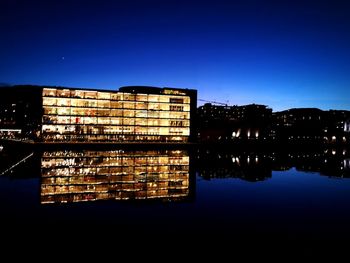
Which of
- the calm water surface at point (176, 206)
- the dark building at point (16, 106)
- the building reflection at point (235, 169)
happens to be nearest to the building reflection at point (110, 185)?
the calm water surface at point (176, 206)

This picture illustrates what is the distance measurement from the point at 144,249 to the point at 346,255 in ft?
21.0

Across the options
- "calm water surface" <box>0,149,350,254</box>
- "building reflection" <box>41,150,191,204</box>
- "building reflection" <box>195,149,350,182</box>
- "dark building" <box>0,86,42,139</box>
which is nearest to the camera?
Result: "calm water surface" <box>0,149,350,254</box>

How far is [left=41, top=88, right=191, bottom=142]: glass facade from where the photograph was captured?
291ft

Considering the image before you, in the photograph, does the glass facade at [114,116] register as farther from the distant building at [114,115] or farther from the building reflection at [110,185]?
the building reflection at [110,185]

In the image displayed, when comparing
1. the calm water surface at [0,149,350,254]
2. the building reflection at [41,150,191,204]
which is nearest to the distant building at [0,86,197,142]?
the building reflection at [41,150,191,204]

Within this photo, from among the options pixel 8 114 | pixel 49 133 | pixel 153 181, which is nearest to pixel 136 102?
pixel 49 133

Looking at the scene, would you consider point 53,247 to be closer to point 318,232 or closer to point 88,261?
point 88,261

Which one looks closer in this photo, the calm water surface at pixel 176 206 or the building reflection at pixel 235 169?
the calm water surface at pixel 176 206

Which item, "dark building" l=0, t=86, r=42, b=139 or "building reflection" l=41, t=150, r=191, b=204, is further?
"dark building" l=0, t=86, r=42, b=139

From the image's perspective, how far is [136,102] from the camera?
327ft

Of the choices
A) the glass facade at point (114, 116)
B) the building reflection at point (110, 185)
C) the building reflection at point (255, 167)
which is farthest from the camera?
the glass facade at point (114, 116)

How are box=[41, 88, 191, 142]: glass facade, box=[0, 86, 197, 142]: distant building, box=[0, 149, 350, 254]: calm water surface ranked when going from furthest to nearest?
1. box=[41, 88, 191, 142]: glass facade
2. box=[0, 86, 197, 142]: distant building
3. box=[0, 149, 350, 254]: calm water surface

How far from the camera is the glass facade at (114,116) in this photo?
88625mm

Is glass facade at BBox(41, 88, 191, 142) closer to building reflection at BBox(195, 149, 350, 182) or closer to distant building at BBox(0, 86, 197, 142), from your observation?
distant building at BBox(0, 86, 197, 142)
